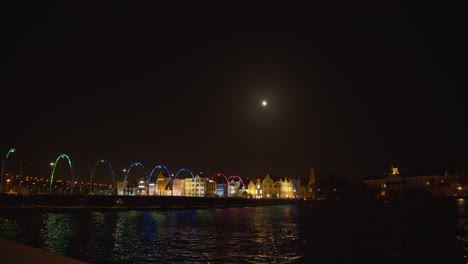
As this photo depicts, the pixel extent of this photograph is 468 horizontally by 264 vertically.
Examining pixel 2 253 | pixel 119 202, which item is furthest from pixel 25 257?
pixel 119 202

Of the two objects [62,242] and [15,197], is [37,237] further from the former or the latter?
[15,197]

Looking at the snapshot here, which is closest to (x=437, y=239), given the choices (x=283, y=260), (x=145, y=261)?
(x=283, y=260)

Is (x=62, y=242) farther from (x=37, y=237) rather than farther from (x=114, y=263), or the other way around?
(x=114, y=263)

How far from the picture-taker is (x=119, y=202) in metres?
114

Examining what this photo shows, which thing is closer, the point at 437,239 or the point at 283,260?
the point at 283,260

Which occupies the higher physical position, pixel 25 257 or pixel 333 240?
pixel 25 257

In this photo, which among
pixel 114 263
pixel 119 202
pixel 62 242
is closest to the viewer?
pixel 114 263

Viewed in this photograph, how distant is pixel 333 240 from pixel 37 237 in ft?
87.2

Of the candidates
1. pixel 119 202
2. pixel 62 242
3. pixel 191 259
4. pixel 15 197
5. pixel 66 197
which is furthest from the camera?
pixel 119 202

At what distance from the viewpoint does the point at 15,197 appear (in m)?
88.8

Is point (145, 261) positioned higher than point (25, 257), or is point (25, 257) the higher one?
point (25, 257)

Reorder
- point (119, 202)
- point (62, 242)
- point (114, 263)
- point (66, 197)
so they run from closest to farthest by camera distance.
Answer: point (114, 263) → point (62, 242) → point (66, 197) → point (119, 202)

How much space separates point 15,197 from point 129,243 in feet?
227

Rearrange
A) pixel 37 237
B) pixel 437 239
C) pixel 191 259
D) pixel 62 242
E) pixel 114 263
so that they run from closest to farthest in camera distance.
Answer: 1. pixel 114 263
2. pixel 191 259
3. pixel 62 242
4. pixel 37 237
5. pixel 437 239
